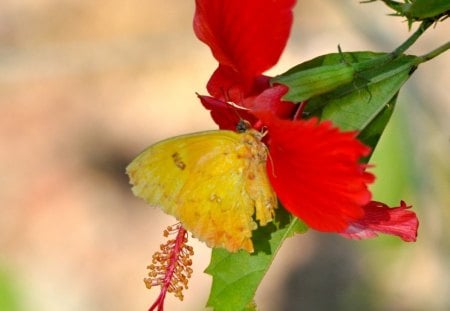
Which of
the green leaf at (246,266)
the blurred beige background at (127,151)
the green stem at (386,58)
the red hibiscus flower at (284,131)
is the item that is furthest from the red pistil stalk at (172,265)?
the blurred beige background at (127,151)

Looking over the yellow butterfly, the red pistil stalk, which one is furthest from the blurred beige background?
the yellow butterfly

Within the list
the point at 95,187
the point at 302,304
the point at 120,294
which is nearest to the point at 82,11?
the point at 95,187

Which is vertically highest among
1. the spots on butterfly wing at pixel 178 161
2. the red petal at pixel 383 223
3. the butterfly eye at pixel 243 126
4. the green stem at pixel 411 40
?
the green stem at pixel 411 40

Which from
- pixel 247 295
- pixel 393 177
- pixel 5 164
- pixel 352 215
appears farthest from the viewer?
pixel 5 164

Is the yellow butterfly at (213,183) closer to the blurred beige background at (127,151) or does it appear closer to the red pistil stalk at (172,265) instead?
the red pistil stalk at (172,265)

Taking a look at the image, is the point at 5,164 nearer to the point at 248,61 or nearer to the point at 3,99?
the point at 3,99

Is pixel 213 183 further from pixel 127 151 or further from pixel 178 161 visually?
pixel 127 151

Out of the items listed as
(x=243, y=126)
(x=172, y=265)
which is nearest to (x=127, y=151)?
(x=172, y=265)
